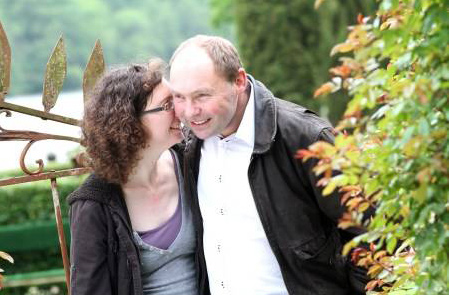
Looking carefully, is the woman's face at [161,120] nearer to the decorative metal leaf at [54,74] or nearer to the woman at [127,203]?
Answer: the woman at [127,203]

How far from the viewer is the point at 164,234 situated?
3.01 m

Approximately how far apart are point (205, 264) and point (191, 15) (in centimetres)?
4885

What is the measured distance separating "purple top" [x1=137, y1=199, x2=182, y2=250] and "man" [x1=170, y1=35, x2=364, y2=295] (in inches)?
5.0

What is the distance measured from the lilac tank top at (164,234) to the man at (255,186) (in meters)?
0.13

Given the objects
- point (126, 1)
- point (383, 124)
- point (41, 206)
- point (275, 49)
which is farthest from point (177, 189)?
point (126, 1)

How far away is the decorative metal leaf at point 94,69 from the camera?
3270mm

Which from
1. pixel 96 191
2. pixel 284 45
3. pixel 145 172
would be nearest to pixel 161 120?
pixel 145 172

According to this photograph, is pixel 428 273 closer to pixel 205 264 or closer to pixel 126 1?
pixel 205 264

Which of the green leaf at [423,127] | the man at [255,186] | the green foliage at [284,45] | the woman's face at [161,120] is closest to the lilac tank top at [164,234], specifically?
the man at [255,186]

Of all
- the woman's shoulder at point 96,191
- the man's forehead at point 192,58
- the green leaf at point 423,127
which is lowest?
the woman's shoulder at point 96,191

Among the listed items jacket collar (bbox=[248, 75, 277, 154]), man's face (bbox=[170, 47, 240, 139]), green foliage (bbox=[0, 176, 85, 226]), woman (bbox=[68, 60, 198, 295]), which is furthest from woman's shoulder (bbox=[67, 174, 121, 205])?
green foliage (bbox=[0, 176, 85, 226])

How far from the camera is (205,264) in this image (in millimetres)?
2980

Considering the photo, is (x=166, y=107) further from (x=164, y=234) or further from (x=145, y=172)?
(x=164, y=234)

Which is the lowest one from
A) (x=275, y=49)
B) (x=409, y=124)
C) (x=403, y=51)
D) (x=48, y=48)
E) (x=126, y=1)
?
(x=409, y=124)
